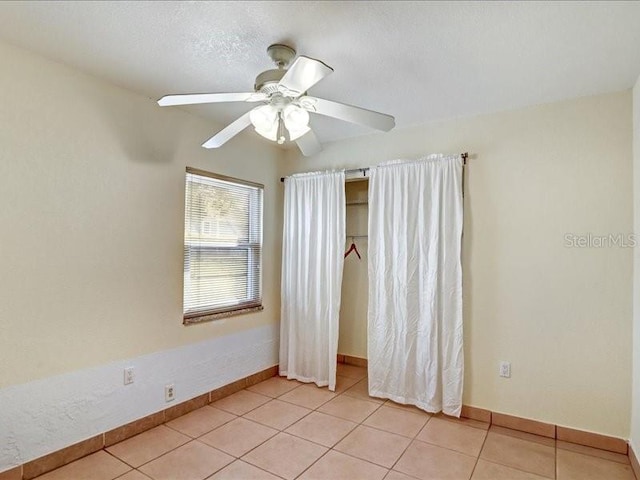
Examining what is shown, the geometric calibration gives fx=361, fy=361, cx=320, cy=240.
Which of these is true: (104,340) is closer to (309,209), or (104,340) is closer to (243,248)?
(243,248)

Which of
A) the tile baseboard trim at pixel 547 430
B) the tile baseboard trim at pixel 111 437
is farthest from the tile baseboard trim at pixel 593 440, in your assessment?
the tile baseboard trim at pixel 111 437

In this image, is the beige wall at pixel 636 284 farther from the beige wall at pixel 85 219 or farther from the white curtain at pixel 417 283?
the beige wall at pixel 85 219

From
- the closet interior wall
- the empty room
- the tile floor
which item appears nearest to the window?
the empty room

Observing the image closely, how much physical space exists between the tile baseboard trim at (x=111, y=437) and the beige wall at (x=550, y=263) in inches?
82.0

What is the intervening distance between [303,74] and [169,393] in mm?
2509

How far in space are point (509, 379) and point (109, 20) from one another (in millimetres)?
3402

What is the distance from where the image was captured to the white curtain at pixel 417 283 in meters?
2.88

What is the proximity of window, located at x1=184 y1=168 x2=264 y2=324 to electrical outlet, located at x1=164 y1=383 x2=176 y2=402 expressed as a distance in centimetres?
51

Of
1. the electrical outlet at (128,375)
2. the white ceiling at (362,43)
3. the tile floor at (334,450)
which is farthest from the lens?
the electrical outlet at (128,375)

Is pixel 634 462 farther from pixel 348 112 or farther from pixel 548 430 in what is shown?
pixel 348 112

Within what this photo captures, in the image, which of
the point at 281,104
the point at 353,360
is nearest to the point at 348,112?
the point at 281,104

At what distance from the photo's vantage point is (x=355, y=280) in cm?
409

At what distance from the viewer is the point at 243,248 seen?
3.52m

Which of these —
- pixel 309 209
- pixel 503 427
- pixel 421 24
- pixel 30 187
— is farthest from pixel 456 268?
pixel 30 187
